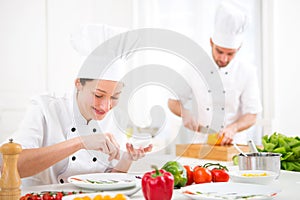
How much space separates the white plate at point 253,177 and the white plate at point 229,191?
0.49ft

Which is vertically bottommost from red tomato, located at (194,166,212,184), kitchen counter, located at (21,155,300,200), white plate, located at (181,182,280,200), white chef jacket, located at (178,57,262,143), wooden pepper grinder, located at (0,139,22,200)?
kitchen counter, located at (21,155,300,200)

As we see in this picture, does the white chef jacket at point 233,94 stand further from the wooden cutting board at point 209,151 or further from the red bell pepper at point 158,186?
the red bell pepper at point 158,186

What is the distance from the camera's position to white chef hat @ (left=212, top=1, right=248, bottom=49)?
3.41 meters

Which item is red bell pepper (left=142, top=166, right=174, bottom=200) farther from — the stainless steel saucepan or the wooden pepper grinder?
the stainless steel saucepan

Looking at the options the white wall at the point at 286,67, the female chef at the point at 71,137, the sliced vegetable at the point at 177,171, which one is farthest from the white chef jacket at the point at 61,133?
the white wall at the point at 286,67

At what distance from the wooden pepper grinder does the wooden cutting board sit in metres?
1.69

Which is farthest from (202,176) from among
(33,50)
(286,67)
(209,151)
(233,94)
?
(286,67)

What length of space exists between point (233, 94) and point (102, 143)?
1997mm

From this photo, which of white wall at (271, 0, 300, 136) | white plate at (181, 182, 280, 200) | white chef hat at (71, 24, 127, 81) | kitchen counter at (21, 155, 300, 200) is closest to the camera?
white plate at (181, 182, 280, 200)

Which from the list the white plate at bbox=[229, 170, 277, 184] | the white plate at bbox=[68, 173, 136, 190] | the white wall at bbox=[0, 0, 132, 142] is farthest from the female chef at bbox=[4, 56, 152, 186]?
the white wall at bbox=[0, 0, 132, 142]

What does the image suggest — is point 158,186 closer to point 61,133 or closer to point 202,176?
point 202,176

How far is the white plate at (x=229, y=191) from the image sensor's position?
136 centimetres

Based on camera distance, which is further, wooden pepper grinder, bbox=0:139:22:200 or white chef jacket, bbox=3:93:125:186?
white chef jacket, bbox=3:93:125:186

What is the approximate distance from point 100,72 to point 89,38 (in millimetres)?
160
